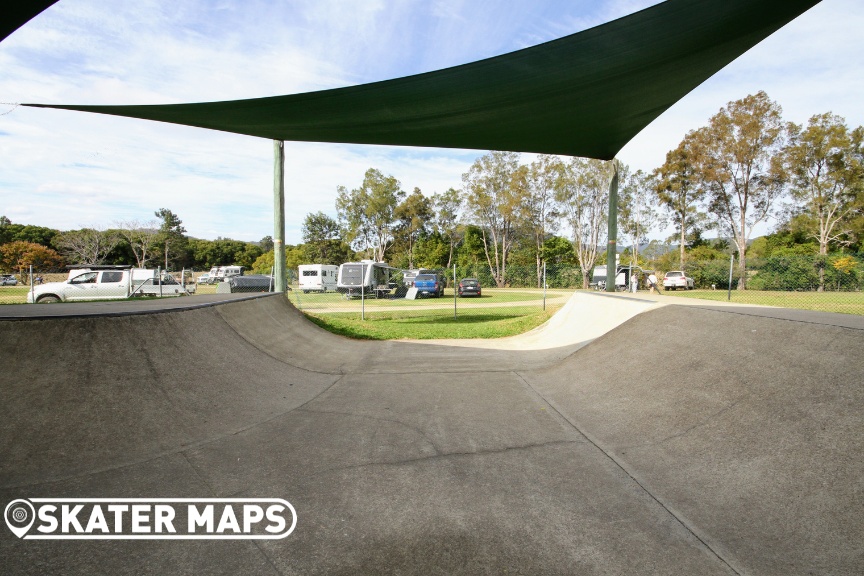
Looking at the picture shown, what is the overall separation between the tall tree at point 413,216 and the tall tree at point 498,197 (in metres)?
7.72

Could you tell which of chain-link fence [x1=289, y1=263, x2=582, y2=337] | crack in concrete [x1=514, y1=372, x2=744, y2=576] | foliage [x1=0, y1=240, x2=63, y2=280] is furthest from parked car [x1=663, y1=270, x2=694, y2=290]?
foliage [x1=0, y1=240, x2=63, y2=280]

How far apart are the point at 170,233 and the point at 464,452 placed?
78.1m

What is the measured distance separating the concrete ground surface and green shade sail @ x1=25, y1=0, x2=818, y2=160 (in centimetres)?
298

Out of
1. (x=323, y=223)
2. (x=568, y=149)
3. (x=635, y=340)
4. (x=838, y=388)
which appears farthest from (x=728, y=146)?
(x=323, y=223)

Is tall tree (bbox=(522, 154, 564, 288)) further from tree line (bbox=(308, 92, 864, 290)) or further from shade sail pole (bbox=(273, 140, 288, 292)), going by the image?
shade sail pole (bbox=(273, 140, 288, 292))

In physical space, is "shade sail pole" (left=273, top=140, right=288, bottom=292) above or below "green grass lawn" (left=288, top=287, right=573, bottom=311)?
above

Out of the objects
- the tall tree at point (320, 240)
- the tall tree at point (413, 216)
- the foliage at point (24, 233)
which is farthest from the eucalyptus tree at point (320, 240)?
the foliage at point (24, 233)

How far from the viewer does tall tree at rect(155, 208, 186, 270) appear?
2500 inches

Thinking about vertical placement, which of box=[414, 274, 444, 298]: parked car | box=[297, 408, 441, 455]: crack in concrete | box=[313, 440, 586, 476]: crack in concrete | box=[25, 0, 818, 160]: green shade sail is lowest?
box=[297, 408, 441, 455]: crack in concrete

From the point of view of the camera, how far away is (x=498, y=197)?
42.7 m

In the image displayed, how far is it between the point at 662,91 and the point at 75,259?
61.3 meters

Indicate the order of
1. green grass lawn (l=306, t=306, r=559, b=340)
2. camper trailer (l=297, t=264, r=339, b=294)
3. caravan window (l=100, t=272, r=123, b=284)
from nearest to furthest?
1. green grass lawn (l=306, t=306, r=559, b=340)
2. caravan window (l=100, t=272, r=123, b=284)
3. camper trailer (l=297, t=264, r=339, b=294)

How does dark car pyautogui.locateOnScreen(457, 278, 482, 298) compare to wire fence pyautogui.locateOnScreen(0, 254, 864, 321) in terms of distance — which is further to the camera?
dark car pyautogui.locateOnScreen(457, 278, 482, 298)

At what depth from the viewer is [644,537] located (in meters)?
2.19
